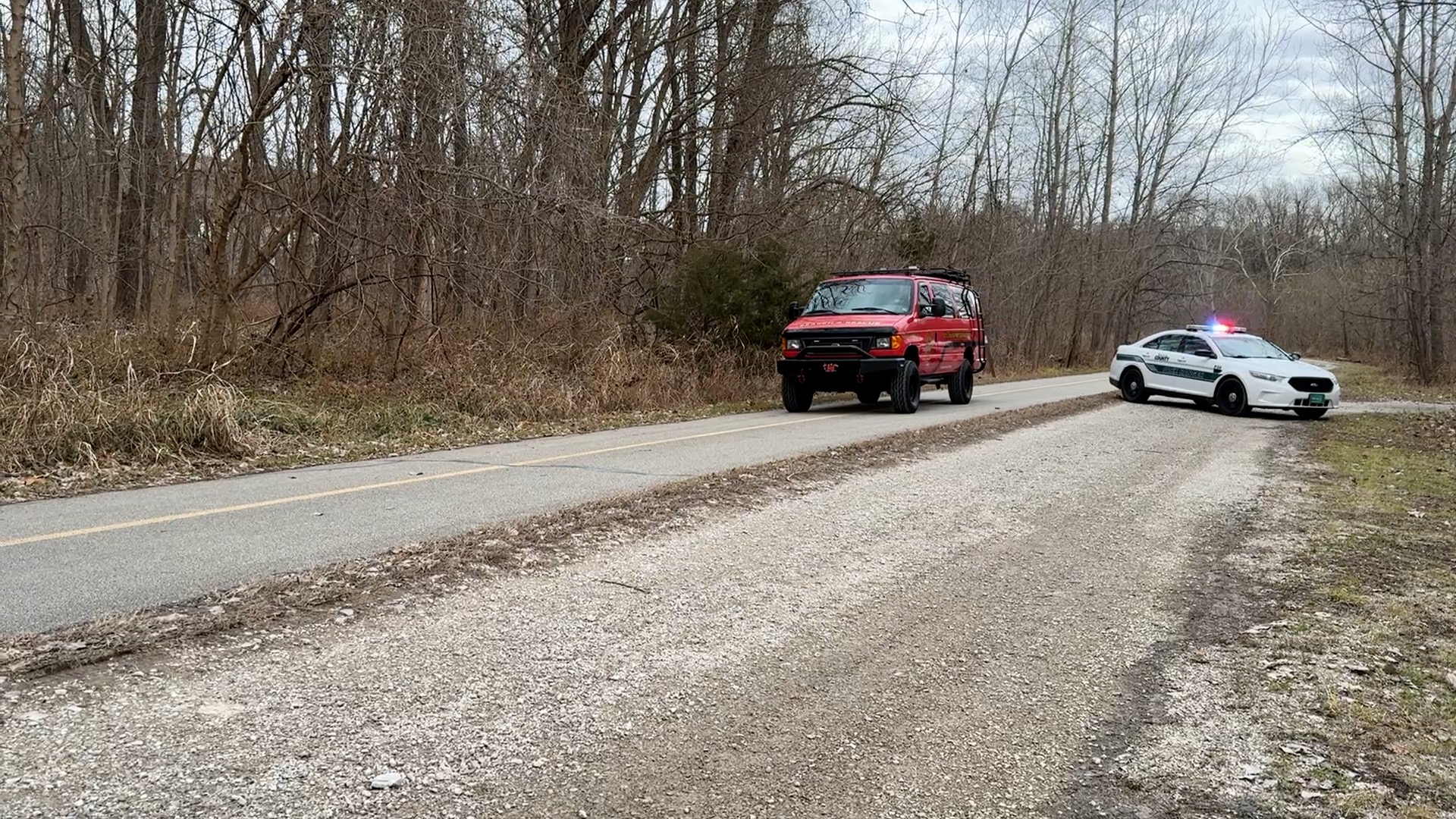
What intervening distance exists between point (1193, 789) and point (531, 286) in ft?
44.5

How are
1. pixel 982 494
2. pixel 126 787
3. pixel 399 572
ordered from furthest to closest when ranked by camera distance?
pixel 982 494 → pixel 399 572 → pixel 126 787

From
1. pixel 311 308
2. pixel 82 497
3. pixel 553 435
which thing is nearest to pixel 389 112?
pixel 311 308

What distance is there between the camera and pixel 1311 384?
1628 cm

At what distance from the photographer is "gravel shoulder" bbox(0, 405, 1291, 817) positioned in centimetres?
287

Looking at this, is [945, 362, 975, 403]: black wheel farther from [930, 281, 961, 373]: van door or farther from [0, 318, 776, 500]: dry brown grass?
[0, 318, 776, 500]: dry brown grass

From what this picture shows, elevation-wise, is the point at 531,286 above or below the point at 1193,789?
above

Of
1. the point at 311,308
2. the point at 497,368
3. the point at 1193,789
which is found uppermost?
the point at 311,308

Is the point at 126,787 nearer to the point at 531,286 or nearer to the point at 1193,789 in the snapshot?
the point at 1193,789

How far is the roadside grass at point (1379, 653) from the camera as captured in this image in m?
3.07

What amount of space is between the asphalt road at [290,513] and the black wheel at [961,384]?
710cm

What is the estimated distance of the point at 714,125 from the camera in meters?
21.5

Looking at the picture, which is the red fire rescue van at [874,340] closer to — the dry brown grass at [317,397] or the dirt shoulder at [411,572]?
the dry brown grass at [317,397]

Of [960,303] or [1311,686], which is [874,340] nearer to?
[960,303]

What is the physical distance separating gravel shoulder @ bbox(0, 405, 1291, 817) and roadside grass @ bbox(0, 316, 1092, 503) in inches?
201
